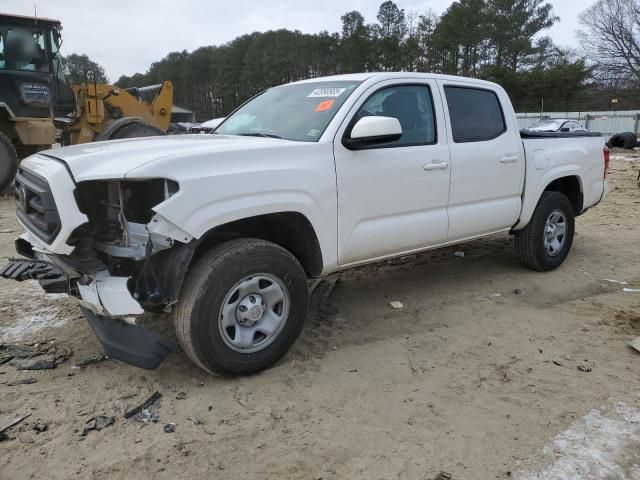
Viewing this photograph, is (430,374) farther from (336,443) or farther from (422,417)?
(336,443)

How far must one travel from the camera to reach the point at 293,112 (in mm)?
4086

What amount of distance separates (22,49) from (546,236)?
395 inches

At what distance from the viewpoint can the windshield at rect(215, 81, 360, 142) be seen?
3787mm

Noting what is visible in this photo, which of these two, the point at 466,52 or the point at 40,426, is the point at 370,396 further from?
the point at 466,52

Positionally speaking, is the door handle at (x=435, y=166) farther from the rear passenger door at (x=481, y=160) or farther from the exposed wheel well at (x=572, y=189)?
the exposed wheel well at (x=572, y=189)

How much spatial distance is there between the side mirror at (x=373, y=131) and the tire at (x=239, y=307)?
0.91 metres

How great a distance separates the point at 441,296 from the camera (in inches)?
195

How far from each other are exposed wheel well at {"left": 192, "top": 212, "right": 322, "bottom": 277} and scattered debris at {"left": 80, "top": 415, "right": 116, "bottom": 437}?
3.44 feet

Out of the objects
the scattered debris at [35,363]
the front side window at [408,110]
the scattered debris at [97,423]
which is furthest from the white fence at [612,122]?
the scattered debris at [97,423]

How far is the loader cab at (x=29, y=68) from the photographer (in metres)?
10.0

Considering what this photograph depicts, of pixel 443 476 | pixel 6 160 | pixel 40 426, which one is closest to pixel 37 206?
pixel 40 426

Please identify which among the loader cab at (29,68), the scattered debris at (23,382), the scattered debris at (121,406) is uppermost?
the loader cab at (29,68)

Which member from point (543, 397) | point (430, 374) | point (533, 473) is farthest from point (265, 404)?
point (543, 397)

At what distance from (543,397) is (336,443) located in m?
1.36
